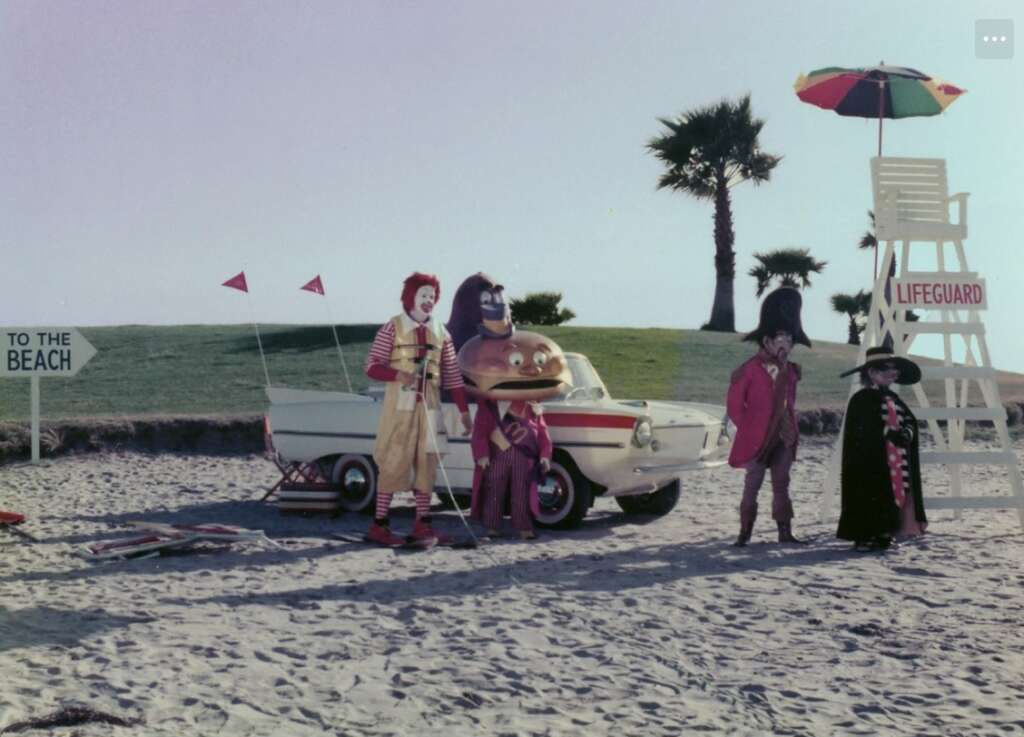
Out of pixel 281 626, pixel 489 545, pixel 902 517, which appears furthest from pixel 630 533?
pixel 281 626

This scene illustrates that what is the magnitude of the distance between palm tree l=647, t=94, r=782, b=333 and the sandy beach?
89.2ft

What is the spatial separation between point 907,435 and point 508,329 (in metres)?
3.13

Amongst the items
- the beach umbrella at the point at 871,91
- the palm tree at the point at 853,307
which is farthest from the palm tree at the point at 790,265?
the beach umbrella at the point at 871,91

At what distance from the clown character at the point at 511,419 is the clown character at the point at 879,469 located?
2271mm

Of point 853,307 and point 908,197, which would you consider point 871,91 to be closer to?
point 908,197

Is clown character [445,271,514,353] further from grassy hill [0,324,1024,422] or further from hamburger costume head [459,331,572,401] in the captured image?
grassy hill [0,324,1024,422]

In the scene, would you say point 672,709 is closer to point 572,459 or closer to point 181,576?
point 181,576

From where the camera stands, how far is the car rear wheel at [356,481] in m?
11.1

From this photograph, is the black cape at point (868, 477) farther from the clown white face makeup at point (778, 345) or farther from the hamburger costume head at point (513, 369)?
the hamburger costume head at point (513, 369)

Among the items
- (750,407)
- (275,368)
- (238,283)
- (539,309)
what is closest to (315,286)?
(238,283)

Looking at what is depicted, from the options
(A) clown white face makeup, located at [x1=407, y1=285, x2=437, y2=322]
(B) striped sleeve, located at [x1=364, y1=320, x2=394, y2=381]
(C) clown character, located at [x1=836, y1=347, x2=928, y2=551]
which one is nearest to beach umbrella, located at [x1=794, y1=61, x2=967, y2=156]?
(C) clown character, located at [x1=836, y1=347, x2=928, y2=551]

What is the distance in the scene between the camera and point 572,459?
32.4ft

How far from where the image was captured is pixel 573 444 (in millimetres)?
9766

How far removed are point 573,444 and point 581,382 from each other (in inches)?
37.8
